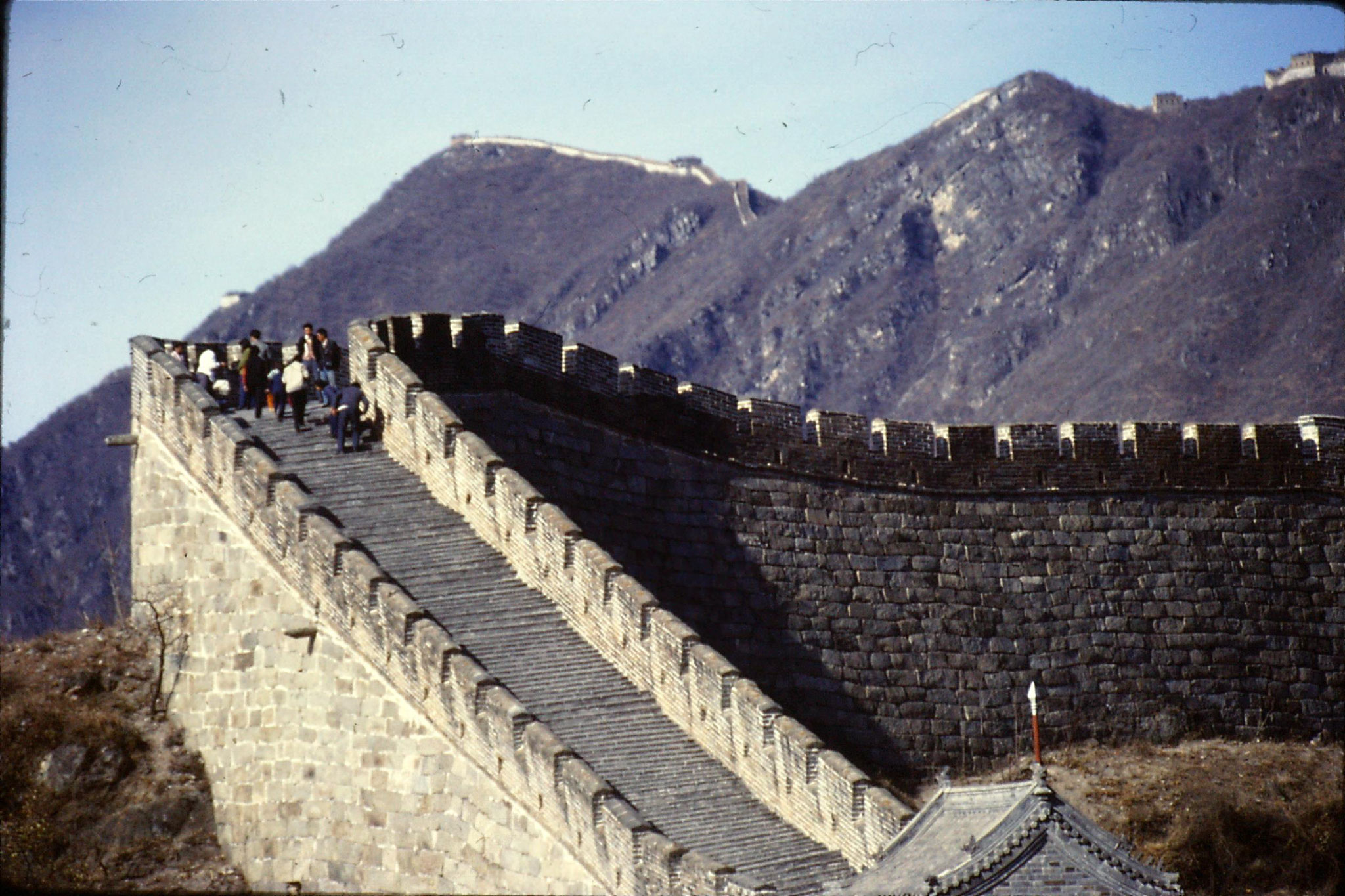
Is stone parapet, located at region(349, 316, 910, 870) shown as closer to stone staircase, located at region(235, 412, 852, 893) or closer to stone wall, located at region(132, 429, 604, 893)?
stone staircase, located at region(235, 412, 852, 893)

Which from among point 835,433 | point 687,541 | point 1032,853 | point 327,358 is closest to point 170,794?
point 327,358

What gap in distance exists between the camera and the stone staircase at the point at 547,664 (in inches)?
882

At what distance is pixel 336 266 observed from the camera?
97.1m

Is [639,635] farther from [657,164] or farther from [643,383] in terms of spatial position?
[657,164]

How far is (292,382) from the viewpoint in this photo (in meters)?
27.7

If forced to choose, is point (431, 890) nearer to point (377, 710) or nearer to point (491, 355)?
point (377, 710)

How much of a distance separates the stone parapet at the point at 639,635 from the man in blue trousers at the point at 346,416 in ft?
0.91

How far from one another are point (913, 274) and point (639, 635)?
60.5 meters

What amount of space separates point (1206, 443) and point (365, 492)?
38.7ft

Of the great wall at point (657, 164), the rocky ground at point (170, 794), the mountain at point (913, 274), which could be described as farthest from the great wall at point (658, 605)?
the great wall at point (657, 164)

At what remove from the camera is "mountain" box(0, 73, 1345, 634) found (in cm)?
6225

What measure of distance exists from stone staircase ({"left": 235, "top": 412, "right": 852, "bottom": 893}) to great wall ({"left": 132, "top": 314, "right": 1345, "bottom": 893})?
0.04m

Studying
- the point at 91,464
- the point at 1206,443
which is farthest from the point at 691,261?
the point at 1206,443

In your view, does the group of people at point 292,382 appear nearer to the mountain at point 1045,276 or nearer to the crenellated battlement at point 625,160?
the mountain at point 1045,276
